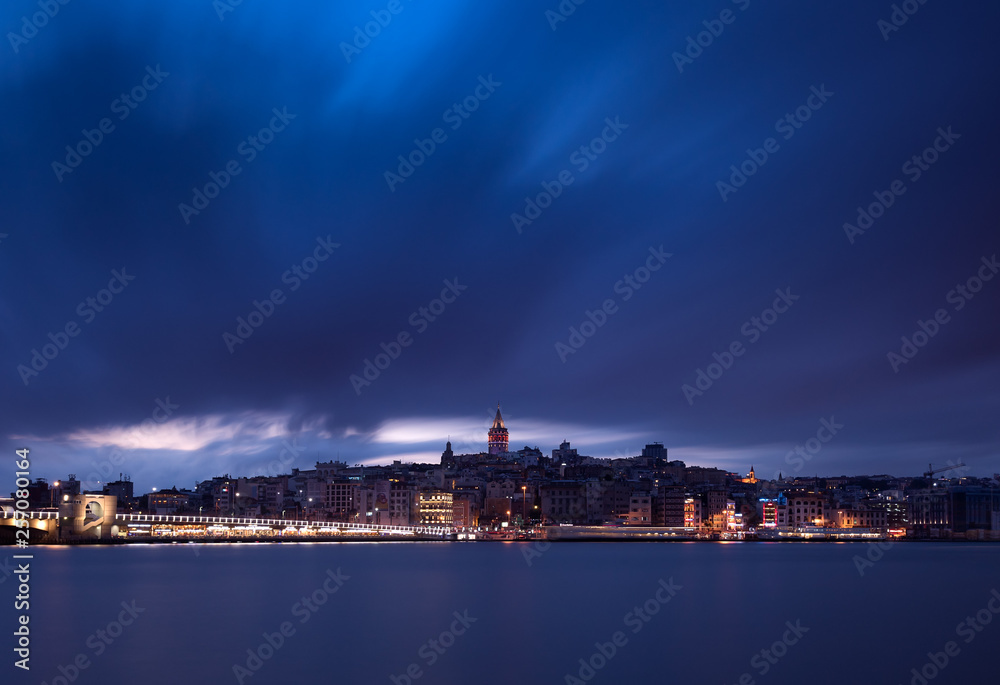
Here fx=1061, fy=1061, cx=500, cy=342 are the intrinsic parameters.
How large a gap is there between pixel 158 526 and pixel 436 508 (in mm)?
39329

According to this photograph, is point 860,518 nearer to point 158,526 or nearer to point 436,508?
point 436,508

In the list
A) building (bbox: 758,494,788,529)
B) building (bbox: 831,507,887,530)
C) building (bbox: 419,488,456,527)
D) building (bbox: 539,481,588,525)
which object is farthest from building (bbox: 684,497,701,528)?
building (bbox: 419,488,456,527)

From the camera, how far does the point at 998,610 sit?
44062 millimetres

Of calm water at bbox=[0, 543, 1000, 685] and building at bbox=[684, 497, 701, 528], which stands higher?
building at bbox=[684, 497, 701, 528]

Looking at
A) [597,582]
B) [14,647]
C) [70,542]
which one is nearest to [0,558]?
[70,542]

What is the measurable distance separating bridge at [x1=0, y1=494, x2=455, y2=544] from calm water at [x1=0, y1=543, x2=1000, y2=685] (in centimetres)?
3653

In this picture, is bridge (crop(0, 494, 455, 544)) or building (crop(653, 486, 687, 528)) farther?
building (crop(653, 486, 687, 528))

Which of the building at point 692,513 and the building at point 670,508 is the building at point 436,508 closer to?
the building at point 670,508

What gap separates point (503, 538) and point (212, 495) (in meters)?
67.8

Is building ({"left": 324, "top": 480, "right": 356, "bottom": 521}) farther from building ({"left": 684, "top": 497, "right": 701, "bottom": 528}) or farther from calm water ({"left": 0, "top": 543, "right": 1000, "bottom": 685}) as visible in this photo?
calm water ({"left": 0, "top": 543, "right": 1000, "bottom": 685})

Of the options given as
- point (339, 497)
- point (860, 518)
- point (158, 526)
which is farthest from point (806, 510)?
point (158, 526)

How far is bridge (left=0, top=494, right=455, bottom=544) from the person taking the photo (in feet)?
335

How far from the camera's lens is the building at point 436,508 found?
146250 mm

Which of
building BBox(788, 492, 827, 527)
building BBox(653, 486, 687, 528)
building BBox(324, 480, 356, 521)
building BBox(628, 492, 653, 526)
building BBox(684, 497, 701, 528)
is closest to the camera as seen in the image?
building BBox(324, 480, 356, 521)
